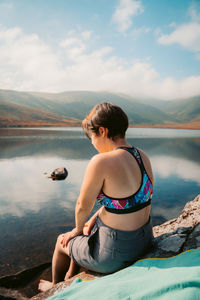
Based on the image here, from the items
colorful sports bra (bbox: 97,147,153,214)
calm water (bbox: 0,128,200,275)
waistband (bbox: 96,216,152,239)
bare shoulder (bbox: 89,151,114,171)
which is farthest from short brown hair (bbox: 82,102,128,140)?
calm water (bbox: 0,128,200,275)

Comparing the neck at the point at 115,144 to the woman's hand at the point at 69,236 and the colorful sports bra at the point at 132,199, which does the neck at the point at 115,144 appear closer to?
the colorful sports bra at the point at 132,199

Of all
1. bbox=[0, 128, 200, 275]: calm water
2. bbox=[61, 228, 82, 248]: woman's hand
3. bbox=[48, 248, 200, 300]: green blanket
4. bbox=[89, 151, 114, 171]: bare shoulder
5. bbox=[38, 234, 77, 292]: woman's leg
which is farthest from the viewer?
bbox=[0, 128, 200, 275]: calm water

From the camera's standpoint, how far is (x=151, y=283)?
205cm

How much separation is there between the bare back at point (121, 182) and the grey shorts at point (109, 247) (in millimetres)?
99

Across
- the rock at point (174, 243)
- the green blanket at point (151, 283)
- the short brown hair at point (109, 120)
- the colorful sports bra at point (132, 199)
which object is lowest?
the rock at point (174, 243)

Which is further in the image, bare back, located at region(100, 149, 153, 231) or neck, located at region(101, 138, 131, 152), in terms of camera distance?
neck, located at region(101, 138, 131, 152)

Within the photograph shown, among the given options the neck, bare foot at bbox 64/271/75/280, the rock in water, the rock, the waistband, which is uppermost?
the neck

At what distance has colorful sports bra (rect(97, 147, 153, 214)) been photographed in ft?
7.84

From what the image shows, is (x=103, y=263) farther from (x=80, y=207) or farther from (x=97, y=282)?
(x=80, y=207)

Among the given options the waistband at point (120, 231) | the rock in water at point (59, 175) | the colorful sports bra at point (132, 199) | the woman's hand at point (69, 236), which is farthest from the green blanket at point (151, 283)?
the rock in water at point (59, 175)

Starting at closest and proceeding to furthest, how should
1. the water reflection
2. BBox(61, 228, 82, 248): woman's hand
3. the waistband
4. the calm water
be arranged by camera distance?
the waistband, BBox(61, 228, 82, 248): woman's hand, the calm water, the water reflection

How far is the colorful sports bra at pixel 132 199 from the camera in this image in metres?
2.39

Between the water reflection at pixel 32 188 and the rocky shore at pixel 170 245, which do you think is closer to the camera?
the rocky shore at pixel 170 245

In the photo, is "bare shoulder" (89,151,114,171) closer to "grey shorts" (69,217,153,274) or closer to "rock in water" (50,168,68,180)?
"grey shorts" (69,217,153,274)
